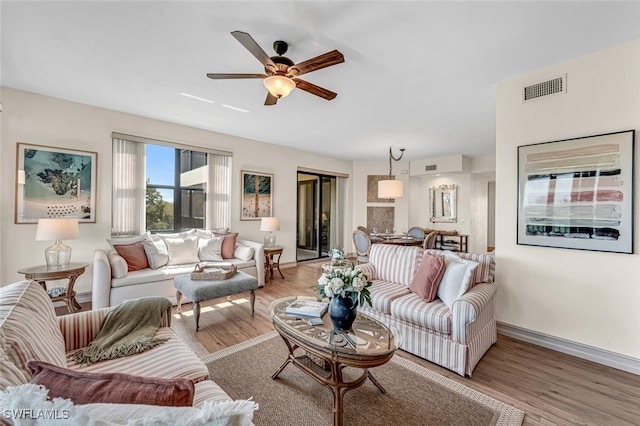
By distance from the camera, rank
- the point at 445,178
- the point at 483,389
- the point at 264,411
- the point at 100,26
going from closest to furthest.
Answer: the point at 264,411 → the point at 483,389 → the point at 100,26 → the point at 445,178

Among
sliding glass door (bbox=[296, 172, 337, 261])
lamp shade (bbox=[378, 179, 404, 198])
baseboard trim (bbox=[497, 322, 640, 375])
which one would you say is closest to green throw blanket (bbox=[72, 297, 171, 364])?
baseboard trim (bbox=[497, 322, 640, 375])

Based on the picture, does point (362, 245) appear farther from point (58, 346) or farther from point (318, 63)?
point (58, 346)

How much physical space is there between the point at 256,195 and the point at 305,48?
3.49m

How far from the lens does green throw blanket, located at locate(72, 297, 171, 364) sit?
1545 millimetres

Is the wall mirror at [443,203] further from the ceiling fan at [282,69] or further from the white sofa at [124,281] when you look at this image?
the white sofa at [124,281]

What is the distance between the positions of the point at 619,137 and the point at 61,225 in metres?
5.58

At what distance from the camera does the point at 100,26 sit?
211 cm

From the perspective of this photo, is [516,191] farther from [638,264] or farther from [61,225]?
[61,225]

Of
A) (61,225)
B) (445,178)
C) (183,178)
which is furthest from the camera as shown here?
(445,178)

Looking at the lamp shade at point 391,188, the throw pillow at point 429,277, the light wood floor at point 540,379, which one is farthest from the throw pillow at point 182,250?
the lamp shade at point 391,188

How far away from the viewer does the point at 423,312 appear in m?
2.32

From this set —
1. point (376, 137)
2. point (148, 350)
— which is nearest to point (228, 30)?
point (148, 350)

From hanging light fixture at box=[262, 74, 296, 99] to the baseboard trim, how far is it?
10.6ft

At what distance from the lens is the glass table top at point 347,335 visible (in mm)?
1618
